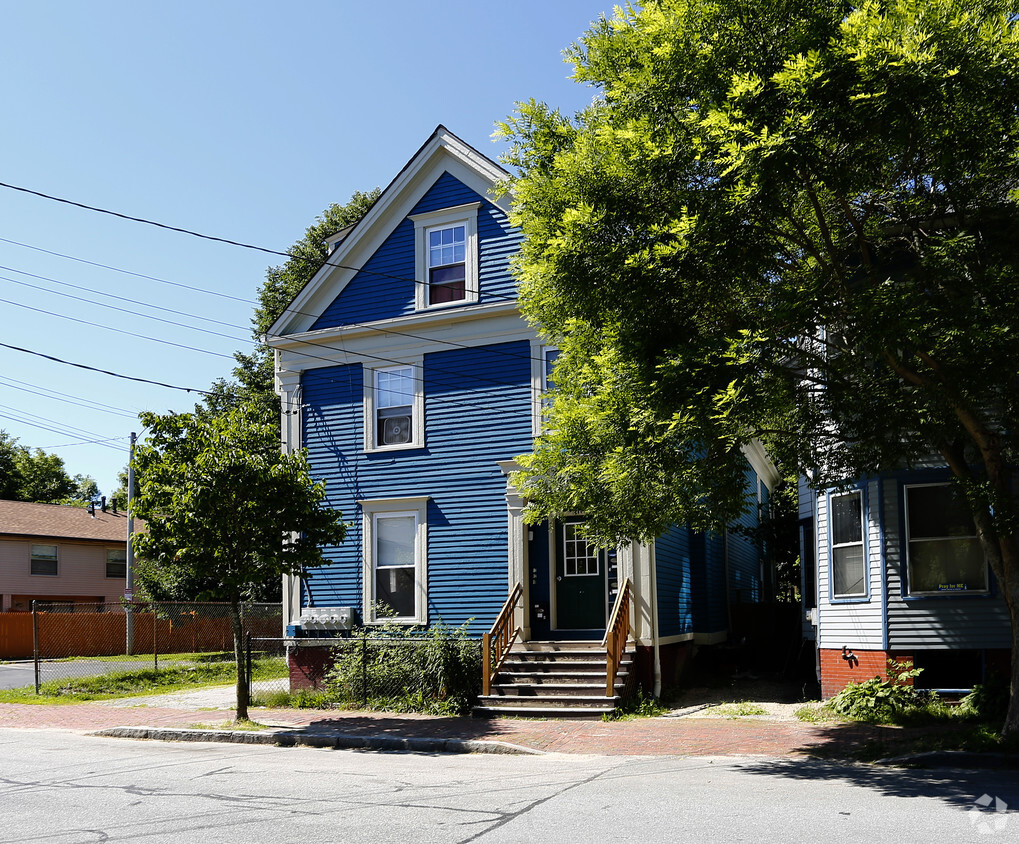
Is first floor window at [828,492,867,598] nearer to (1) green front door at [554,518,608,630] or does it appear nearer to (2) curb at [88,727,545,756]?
(1) green front door at [554,518,608,630]

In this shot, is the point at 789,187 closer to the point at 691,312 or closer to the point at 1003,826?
the point at 691,312

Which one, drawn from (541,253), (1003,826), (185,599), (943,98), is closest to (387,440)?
(541,253)

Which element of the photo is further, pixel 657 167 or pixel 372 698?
pixel 372 698

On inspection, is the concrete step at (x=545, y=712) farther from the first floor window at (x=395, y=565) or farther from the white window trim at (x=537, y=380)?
the white window trim at (x=537, y=380)

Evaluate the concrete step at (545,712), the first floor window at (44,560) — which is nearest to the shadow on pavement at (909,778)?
the concrete step at (545,712)

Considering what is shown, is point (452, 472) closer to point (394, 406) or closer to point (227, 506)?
point (394, 406)

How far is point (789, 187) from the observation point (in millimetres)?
9977

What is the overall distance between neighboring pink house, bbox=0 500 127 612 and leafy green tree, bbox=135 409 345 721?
2733cm

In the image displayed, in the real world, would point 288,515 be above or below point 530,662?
above

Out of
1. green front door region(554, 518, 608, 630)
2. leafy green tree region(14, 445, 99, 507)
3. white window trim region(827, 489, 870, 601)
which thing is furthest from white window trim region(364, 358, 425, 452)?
leafy green tree region(14, 445, 99, 507)

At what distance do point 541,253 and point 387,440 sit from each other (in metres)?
8.72

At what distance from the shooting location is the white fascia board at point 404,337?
1839cm

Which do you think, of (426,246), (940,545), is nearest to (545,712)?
(940,545)

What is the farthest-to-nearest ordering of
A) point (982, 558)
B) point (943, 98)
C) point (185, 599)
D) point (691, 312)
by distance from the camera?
point (185, 599) < point (982, 558) < point (691, 312) < point (943, 98)
